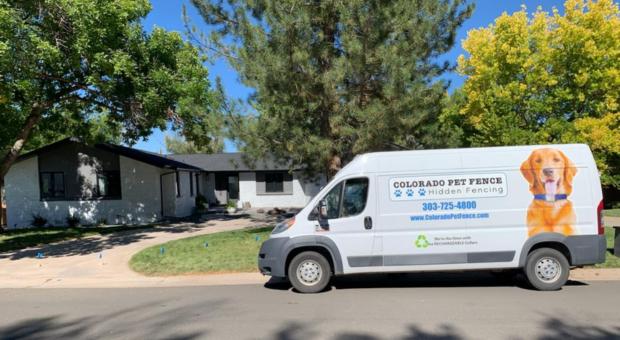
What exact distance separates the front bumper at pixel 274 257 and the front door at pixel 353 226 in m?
0.69

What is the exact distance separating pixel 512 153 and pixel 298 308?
4415mm

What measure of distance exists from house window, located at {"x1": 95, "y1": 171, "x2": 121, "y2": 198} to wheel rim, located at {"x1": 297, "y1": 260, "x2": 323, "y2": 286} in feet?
61.5

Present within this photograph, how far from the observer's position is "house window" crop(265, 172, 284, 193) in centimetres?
3166

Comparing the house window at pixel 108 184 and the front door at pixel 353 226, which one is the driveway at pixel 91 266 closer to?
the front door at pixel 353 226

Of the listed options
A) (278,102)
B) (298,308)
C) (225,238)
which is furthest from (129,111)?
(298,308)

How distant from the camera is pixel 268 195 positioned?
31.6m

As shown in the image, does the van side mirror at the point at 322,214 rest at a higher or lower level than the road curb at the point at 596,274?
higher

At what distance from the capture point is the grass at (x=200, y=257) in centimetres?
1072

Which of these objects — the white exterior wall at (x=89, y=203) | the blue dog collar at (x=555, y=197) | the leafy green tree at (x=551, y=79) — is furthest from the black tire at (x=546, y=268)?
the white exterior wall at (x=89, y=203)

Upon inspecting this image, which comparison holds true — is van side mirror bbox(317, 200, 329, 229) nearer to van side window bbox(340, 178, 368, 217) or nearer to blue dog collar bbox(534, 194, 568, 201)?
van side window bbox(340, 178, 368, 217)

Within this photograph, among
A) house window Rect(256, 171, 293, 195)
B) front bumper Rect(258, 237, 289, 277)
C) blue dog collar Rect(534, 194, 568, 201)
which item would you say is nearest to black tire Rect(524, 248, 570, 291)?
blue dog collar Rect(534, 194, 568, 201)

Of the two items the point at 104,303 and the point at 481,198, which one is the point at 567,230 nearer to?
the point at 481,198

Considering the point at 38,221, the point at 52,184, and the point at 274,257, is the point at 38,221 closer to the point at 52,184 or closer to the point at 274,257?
the point at 52,184

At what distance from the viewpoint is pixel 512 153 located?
8055mm
